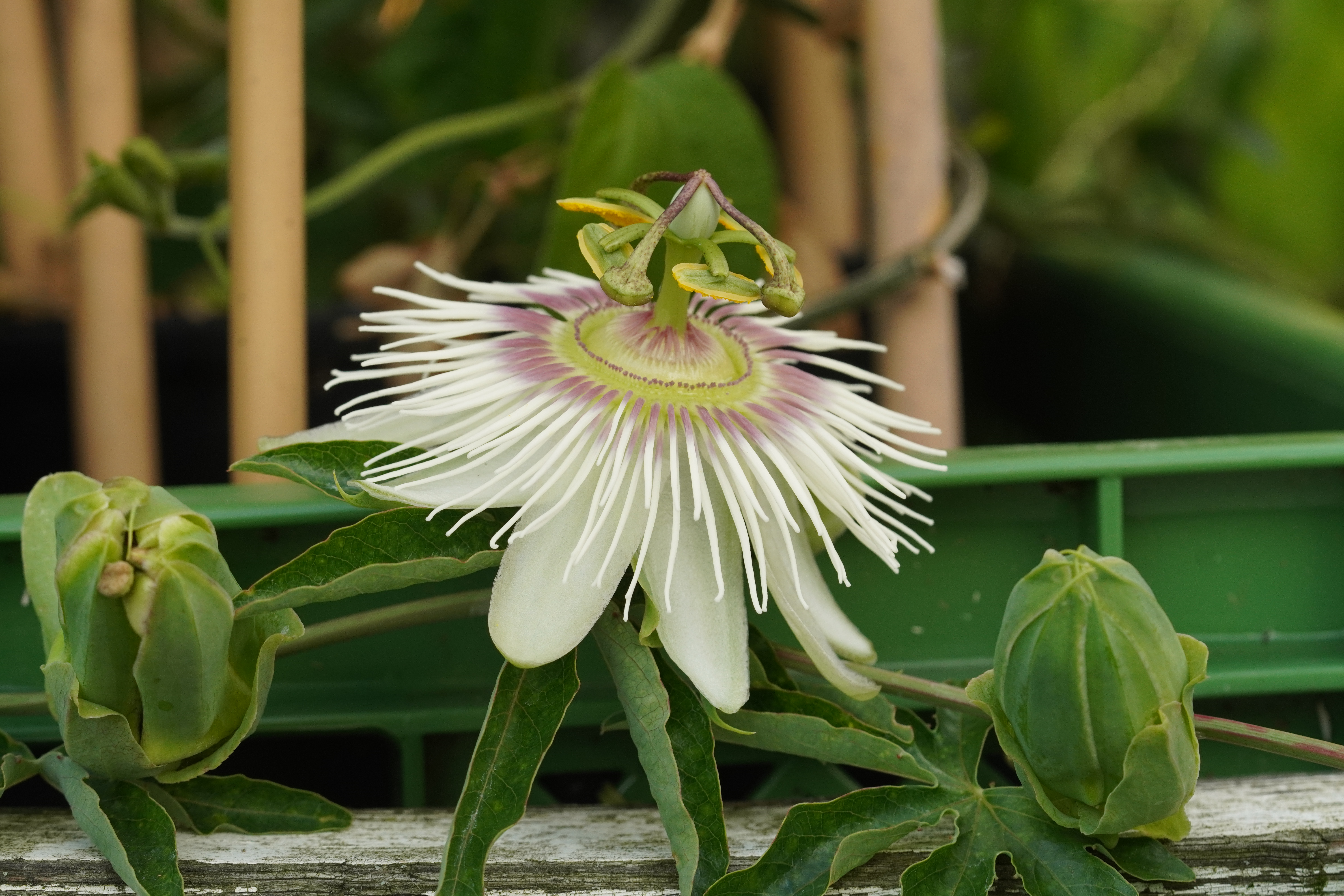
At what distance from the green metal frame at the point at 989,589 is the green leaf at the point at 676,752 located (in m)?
0.09

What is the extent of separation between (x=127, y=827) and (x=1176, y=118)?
3.95 feet

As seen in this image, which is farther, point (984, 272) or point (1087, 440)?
point (984, 272)

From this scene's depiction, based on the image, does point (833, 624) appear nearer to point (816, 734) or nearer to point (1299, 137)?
point (816, 734)

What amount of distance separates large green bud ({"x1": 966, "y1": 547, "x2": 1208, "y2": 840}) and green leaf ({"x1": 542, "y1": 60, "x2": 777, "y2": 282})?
333 millimetres

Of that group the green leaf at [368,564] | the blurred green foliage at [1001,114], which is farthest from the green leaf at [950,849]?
the blurred green foliage at [1001,114]

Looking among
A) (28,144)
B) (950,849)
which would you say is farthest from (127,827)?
(28,144)

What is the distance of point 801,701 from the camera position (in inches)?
16.7

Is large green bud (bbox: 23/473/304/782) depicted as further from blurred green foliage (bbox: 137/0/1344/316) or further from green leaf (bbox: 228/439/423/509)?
blurred green foliage (bbox: 137/0/1344/316)

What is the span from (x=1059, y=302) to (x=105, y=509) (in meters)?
0.94

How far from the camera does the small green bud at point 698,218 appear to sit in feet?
1.36

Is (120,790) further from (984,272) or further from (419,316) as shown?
(984,272)

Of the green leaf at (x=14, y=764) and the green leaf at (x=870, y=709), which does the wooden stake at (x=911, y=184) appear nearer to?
the green leaf at (x=870, y=709)

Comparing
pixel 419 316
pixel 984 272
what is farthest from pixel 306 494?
pixel 984 272

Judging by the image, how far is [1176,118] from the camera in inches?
49.2
